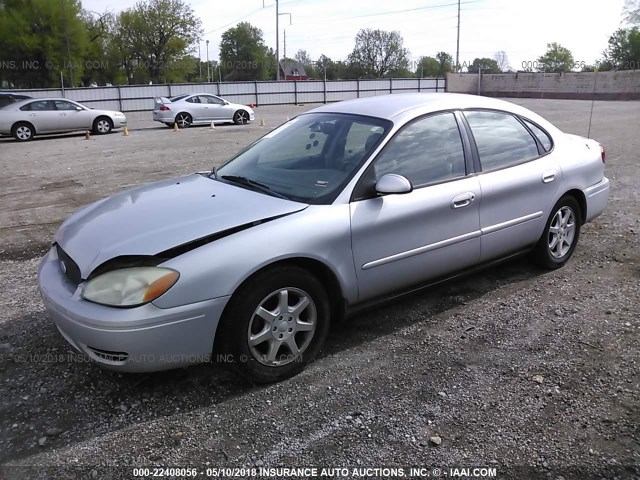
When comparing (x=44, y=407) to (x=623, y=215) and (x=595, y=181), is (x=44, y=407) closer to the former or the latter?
(x=595, y=181)

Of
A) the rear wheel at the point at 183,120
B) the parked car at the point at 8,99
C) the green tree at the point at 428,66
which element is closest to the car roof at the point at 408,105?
the parked car at the point at 8,99

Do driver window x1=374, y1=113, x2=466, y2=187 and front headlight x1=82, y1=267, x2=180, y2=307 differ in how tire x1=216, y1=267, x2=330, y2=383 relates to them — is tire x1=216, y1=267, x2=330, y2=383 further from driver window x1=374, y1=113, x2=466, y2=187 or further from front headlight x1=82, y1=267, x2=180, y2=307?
driver window x1=374, y1=113, x2=466, y2=187

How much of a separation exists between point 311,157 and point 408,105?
2.80 ft

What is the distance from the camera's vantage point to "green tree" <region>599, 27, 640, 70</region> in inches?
3029

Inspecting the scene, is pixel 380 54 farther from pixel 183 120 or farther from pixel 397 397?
pixel 397 397

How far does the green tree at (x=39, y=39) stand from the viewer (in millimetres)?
48719

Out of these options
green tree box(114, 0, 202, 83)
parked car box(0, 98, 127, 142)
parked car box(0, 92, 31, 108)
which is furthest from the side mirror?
green tree box(114, 0, 202, 83)

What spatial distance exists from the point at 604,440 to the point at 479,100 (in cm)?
287

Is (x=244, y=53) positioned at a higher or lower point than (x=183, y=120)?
higher

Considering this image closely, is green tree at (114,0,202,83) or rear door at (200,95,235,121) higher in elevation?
A: green tree at (114,0,202,83)

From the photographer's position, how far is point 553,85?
157ft

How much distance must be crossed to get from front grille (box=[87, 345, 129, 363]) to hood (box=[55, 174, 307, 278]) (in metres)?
0.42

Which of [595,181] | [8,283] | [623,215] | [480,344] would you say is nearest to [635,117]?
[623,215]

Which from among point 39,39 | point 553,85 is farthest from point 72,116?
point 553,85
